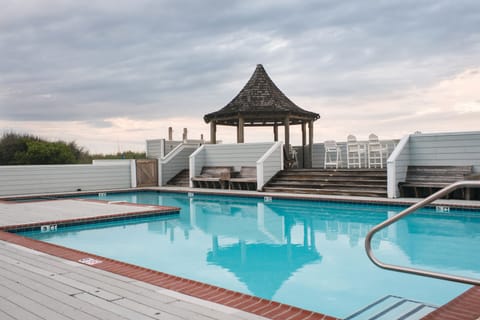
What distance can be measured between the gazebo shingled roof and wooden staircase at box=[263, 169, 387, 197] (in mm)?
3311

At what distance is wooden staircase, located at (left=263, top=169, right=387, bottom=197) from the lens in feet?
42.0

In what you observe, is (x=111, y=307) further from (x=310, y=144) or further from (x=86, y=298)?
(x=310, y=144)

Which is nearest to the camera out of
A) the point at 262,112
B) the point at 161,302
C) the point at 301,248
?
the point at 161,302

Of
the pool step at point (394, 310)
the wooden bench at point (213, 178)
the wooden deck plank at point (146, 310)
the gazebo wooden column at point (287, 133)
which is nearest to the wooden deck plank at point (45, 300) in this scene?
the wooden deck plank at point (146, 310)

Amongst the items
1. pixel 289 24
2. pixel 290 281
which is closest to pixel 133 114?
pixel 289 24

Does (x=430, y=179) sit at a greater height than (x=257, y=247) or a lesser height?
greater

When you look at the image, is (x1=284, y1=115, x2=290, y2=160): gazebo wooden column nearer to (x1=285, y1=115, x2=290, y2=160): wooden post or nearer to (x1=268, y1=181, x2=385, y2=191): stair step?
(x1=285, y1=115, x2=290, y2=160): wooden post

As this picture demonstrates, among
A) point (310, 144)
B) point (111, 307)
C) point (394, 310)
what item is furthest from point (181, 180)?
point (111, 307)

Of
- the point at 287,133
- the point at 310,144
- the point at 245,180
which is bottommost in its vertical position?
the point at 245,180

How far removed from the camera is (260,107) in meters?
18.0

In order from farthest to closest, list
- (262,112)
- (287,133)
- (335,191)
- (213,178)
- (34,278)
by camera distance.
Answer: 1. (287,133)
2. (262,112)
3. (213,178)
4. (335,191)
5. (34,278)

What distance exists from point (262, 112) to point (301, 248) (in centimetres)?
1137

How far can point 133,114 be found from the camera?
71.1 ft

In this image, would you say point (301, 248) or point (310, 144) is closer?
point (301, 248)
